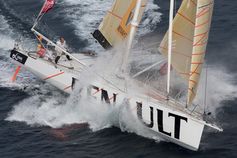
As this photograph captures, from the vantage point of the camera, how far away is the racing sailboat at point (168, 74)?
24047mm

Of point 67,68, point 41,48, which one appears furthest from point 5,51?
point 67,68

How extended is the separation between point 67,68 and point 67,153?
6787mm

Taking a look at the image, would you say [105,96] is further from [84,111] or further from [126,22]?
[126,22]

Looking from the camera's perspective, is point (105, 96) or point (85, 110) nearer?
point (105, 96)

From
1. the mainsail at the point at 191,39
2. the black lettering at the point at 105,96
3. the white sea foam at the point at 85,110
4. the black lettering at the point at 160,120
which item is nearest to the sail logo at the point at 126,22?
the white sea foam at the point at 85,110

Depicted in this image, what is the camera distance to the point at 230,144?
24953mm

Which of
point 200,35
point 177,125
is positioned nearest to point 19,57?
point 177,125

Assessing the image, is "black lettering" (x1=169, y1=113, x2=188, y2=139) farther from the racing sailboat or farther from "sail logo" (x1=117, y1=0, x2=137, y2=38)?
"sail logo" (x1=117, y1=0, x2=137, y2=38)

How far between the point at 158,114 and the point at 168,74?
6.42 feet

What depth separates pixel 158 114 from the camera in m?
25.7

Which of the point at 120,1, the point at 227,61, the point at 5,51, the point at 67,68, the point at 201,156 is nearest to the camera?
the point at 201,156

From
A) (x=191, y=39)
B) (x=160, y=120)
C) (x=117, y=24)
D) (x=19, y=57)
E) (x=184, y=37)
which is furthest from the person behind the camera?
(x=19, y=57)

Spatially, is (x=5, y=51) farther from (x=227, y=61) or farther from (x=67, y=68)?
(x=227, y=61)

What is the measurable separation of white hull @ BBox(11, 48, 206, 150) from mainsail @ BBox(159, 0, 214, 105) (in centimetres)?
97
